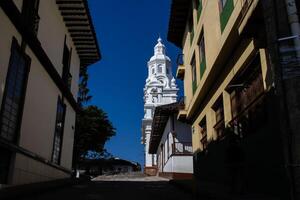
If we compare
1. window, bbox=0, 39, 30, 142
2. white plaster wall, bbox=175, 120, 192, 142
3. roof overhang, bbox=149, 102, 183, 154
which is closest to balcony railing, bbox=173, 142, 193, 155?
white plaster wall, bbox=175, 120, 192, 142

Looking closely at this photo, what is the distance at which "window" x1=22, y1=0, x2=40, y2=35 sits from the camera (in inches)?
396

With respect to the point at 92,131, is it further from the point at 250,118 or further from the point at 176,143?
the point at 250,118

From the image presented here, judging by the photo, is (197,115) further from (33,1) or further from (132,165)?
(132,165)

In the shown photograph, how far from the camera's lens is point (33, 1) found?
35.7 feet

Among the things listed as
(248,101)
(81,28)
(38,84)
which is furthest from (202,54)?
(38,84)

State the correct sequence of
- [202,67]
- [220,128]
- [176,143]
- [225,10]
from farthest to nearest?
1. [176,143]
2. [202,67]
3. [220,128]
4. [225,10]

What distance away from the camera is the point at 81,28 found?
15.6 metres

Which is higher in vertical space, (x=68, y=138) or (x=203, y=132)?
(x=203, y=132)

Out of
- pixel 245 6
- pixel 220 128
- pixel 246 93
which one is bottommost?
pixel 220 128

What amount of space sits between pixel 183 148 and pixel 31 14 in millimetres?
14521

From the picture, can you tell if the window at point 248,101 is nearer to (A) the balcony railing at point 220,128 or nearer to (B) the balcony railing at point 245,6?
(B) the balcony railing at point 245,6

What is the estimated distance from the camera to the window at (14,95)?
345 inches

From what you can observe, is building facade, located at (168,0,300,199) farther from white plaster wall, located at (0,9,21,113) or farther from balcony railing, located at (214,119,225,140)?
white plaster wall, located at (0,9,21,113)

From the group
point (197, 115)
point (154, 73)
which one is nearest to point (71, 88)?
point (197, 115)
